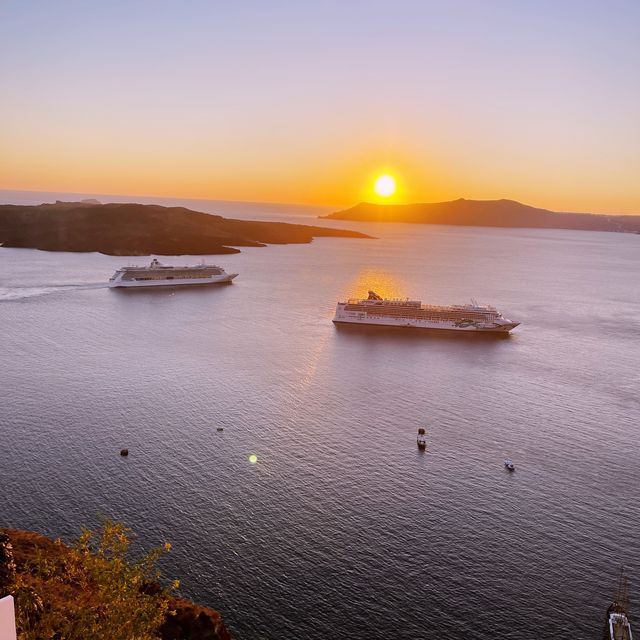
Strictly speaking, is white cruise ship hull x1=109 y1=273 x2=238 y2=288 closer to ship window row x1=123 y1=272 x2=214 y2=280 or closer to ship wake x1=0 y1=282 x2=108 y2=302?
ship window row x1=123 y1=272 x2=214 y2=280

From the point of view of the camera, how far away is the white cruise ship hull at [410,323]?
350 ft

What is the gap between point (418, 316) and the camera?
11088 cm

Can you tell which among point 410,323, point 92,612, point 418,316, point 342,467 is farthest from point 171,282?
point 92,612

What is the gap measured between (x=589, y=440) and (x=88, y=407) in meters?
50.9

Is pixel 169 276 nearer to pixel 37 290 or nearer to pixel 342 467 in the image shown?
pixel 37 290

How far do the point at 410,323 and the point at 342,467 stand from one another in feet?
214

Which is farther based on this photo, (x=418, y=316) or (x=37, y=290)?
(x=37, y=290)

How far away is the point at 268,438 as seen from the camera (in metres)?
54.1

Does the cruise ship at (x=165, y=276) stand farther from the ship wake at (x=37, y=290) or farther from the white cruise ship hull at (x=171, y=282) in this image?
the ship wake at (x=37, y=290)

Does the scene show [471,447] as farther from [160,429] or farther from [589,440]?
[160,429]

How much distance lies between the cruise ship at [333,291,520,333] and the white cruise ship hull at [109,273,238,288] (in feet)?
166

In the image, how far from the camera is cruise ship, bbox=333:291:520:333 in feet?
352

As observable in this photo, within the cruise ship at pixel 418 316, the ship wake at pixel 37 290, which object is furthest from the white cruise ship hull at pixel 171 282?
the cruise ship at pixel 418 316

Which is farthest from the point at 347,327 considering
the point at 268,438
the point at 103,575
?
the point at 103,575
